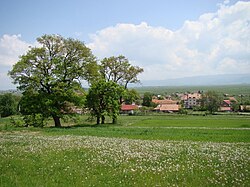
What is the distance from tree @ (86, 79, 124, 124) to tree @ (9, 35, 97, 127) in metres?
5.63

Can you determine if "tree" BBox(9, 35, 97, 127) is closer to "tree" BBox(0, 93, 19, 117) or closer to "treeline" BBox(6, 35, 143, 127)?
"treeline" BBox(6, 35, 143, 127)

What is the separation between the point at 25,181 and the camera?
413 inches

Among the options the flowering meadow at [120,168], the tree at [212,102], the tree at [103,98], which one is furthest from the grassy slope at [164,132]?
the tree at [212,102]

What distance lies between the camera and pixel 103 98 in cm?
4944

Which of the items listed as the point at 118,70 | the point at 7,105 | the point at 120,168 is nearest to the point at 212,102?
the point at 118,70

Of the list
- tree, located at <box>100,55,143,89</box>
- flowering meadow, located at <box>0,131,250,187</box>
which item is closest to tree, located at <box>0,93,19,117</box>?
tree, located at <box>100,55,143,89</box>

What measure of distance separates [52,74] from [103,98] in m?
12.2

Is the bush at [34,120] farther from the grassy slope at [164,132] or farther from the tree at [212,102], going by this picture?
the tree at [212,102]

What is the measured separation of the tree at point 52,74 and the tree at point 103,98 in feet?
18.5

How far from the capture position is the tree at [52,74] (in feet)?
131

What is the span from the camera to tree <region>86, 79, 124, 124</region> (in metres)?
48.5

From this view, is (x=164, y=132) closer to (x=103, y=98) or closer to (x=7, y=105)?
(x=103, y=98)

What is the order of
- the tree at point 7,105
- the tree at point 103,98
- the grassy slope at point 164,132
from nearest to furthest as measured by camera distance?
the grassy slope at point 164,132 < the tree at point 103,98 < the tree at point 7,105

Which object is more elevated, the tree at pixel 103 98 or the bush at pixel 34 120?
the tree at pixel 103 98
